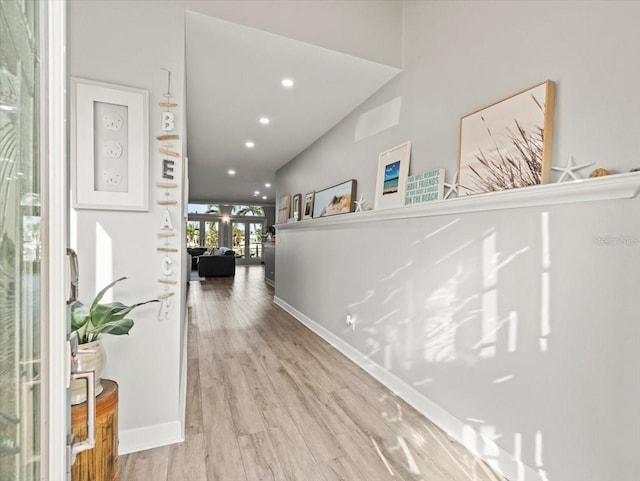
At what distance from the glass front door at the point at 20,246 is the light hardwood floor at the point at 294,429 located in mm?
1517

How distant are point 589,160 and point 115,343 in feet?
→ 8.38

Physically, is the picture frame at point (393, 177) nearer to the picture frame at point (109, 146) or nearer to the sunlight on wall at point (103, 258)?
the picture frame at point (109, 146)

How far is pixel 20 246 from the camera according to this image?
49 cm

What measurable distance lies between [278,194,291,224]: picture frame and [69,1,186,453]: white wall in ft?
12.4

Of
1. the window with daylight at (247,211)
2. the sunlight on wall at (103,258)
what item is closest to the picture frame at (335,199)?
the sunlight on wall at (103,258)

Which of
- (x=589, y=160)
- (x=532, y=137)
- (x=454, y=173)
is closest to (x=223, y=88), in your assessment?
(x=454, y=173)

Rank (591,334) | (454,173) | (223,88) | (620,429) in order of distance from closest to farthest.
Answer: (620,429), (591,334), (454,173), (223,88)

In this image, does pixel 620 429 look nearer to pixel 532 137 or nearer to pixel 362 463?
pixel 362 463

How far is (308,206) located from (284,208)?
1.33m

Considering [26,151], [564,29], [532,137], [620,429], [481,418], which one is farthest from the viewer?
[481,418]

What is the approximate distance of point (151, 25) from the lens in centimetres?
191

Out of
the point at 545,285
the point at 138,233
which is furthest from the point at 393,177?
the point at 138,233

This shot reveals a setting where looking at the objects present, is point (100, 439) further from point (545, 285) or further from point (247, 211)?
point (247, 211)

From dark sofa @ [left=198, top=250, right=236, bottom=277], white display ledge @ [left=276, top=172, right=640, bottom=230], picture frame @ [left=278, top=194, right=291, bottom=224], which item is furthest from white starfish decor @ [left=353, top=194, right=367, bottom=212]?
dark sofa @ [left=198, top=250, right=236, bottom=277]
